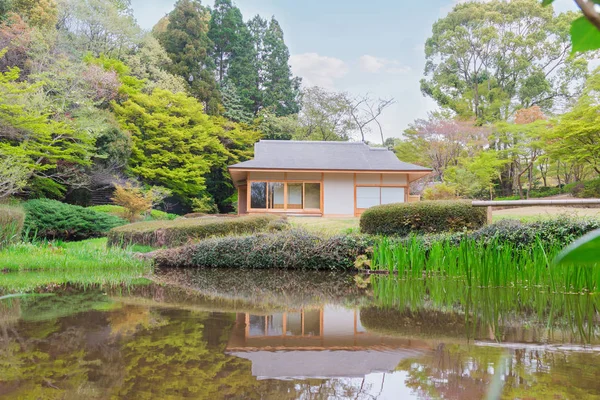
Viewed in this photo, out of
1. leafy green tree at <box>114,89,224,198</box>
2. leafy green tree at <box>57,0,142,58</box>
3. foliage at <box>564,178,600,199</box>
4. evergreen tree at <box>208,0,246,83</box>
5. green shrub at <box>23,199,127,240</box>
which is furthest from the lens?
evergreen tree at <box>208,0,246,83</box>

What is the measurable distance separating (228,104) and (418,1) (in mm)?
12113

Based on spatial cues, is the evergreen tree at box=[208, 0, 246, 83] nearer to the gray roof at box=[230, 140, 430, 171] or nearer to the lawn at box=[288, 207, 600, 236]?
the gray roof at box=[230, 140, 430, 171]

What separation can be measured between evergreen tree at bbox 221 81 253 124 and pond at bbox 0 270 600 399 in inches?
805

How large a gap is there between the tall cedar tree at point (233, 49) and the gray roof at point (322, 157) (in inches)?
403

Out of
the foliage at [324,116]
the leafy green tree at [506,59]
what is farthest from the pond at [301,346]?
the leafy green tree at [506,59]

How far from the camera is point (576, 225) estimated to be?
5.46m

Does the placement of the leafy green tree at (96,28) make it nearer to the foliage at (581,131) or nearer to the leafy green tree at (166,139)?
the leafy green tree at (166,139)

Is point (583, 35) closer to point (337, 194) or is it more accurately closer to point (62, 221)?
point (62, 221)

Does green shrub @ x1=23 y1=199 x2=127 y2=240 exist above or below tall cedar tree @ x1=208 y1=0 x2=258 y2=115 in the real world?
below

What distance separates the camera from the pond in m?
1.68

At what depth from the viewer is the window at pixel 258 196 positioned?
15.8 metres

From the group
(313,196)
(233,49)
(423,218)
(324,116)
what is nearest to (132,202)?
(313,196)

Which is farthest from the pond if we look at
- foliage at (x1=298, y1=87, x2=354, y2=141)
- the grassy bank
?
foliage at (x1=298, y1=87, x2=354, y2=141)

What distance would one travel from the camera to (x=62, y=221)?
37.2 ft
